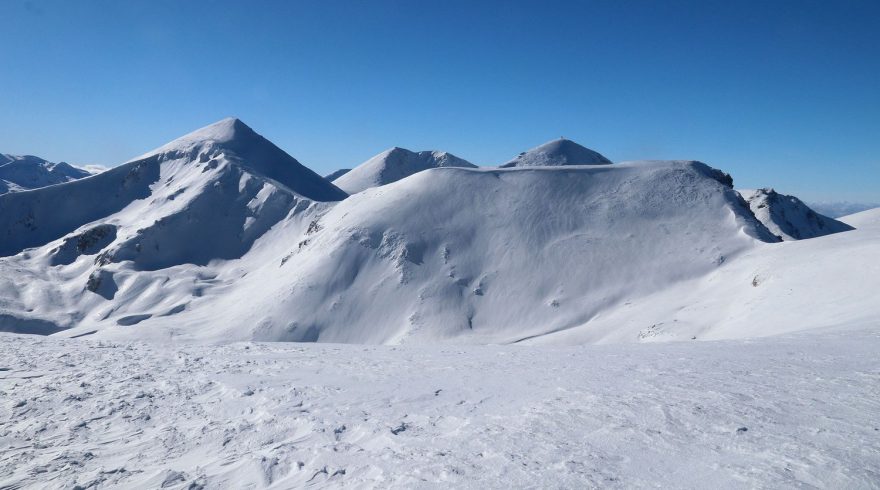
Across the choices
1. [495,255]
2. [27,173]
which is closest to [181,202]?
[495,255]

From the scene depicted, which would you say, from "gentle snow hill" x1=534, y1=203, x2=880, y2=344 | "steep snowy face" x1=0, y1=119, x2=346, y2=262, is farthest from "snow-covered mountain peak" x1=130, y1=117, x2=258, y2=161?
"gentle snow hill" x1=534, y1=203, x2=880, y2=344

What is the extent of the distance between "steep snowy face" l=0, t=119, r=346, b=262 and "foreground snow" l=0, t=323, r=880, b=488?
205 ft

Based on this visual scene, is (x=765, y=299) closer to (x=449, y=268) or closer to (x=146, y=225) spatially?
(x=449, y=268)

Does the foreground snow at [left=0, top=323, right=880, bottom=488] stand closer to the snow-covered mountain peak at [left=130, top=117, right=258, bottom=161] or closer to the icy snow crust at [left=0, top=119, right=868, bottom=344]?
the icy snow crust at [left=0, top=119, right=868, bottom=344]

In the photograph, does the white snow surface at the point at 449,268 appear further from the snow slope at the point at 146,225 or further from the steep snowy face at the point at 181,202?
the steep snowy face at the point at 181,202

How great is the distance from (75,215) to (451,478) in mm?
102020

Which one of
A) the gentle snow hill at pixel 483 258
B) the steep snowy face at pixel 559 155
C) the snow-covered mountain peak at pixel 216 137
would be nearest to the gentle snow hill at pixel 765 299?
the gentle snow hill at pixel 483 258

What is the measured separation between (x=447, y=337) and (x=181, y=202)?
5925cm

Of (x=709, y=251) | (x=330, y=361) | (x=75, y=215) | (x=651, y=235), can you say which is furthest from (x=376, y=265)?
(x=75, y=215)

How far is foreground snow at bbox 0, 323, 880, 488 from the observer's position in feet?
19.0

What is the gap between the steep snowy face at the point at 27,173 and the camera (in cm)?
16988

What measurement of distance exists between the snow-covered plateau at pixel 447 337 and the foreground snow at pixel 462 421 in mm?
52

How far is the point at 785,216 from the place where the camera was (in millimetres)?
66250

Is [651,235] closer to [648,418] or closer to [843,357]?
[843,357]
